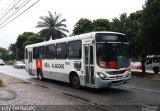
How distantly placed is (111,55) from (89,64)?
1.19 metres

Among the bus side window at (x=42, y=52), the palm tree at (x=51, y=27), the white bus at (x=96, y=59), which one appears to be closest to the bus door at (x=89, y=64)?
the white bus at (x=96, y=59)

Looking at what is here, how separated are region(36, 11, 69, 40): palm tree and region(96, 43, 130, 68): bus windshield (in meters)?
49.2

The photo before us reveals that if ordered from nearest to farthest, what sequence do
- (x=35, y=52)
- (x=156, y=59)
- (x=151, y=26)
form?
(x=35, y=52)
(x=151, y=26)
(x=156, y=59)

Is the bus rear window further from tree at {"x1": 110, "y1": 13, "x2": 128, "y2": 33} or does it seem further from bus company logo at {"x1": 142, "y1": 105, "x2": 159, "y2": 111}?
tree at {"x1": 110, "y1": 13, "x2": 128, "y2": 33}

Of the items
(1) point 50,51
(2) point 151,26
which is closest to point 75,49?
(1) point 50,51

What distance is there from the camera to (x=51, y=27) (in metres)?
65.1

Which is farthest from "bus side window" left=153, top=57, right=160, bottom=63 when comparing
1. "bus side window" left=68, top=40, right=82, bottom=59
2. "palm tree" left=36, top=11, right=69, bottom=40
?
"palm tree" left=36, top=11, right=69, bottom=40

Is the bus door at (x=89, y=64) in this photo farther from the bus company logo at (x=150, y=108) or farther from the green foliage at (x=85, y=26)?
the green foliage at (x=85, y=26)

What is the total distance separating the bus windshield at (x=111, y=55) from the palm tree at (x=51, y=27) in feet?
161

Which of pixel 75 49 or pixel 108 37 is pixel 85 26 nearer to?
pixel 75 49

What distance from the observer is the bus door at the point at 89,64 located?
1477 centimetres

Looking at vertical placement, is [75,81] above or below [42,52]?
below

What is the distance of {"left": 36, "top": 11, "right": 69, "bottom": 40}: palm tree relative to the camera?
64.3 meters

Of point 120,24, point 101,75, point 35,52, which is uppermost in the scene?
point 120,24
